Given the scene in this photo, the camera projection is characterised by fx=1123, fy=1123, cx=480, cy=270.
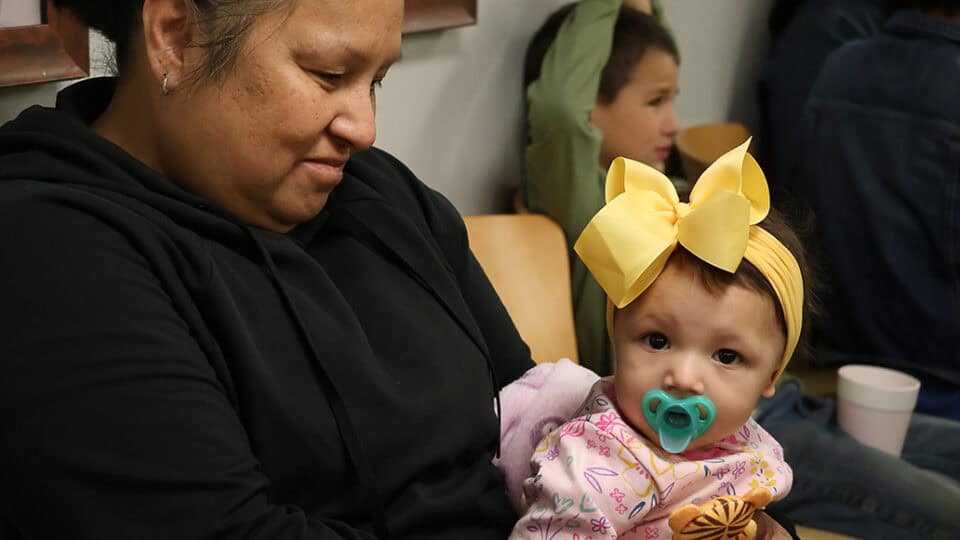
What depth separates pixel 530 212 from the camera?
97.0 inches

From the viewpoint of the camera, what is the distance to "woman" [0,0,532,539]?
1.05 metres

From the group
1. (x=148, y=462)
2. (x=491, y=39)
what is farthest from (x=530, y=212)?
(x=148, y=462)

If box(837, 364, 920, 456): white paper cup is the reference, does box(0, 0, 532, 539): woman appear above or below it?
above

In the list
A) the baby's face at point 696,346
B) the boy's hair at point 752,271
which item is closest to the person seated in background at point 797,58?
the boy's hair at point 752,271

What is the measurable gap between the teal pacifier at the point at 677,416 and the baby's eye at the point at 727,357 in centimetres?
6

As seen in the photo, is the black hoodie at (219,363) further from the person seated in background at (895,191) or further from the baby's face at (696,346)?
the person seated in background at (895,191)

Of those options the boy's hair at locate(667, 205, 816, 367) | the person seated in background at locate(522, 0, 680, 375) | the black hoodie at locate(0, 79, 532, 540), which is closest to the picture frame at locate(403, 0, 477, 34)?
the person seated in background at locate(522, 0, 680, 375)

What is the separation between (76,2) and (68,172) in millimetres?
262

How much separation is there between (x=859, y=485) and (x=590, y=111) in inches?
36.3

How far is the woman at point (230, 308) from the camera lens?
1.05 metres

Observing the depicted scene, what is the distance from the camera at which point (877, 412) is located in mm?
2285

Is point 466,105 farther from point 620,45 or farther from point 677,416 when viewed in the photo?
point 677,416

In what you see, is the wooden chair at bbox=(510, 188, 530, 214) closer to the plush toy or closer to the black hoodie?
the black hoodie

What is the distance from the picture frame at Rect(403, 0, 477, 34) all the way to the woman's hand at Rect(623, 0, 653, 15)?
45cm
